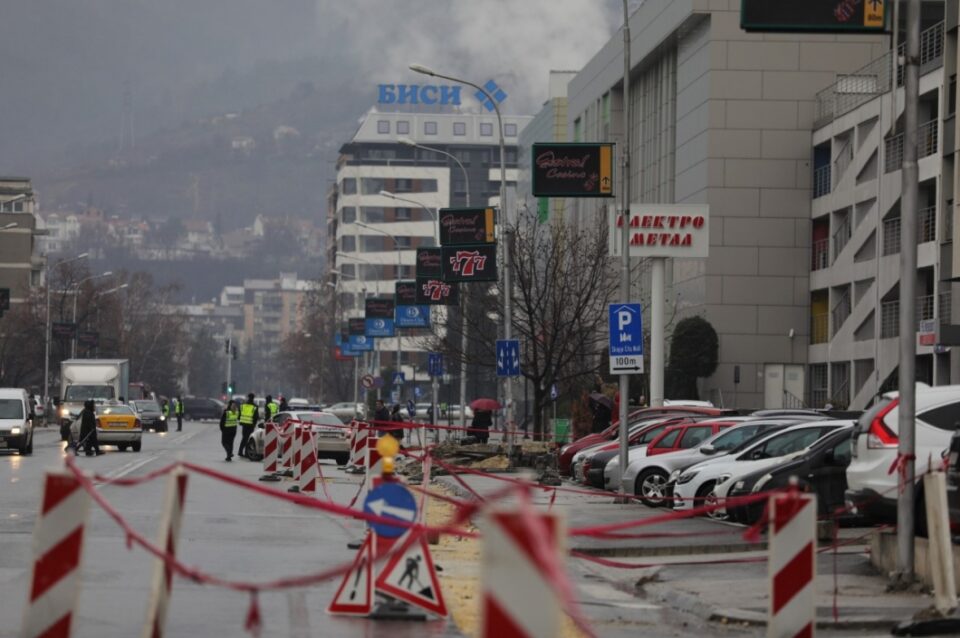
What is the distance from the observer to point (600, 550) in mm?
20594

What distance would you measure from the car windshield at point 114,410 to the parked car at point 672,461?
27016 millimetres

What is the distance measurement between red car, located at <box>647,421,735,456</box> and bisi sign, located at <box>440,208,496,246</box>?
47.2 feet

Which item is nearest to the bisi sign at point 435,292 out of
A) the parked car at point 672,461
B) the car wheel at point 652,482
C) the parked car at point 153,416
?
the parked car at point 672,461

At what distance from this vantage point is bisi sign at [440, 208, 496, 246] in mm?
46656

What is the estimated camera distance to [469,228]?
4688cm

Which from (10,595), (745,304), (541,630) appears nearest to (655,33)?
(745,304)

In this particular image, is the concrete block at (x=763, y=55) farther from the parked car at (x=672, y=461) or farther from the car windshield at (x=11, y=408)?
the parked car at (x=672, y=461)

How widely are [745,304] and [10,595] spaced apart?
56.8 metres

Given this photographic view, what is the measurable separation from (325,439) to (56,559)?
118ft

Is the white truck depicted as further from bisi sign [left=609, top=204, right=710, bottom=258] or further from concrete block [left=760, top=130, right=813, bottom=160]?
bisi sign [left=609, top=204, right=710, bottom=258]

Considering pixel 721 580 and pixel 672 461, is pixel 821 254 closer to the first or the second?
pixel 672 461

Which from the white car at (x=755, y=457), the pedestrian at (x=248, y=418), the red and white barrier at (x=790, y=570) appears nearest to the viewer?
the red and white barrier at (x=790, y=570)

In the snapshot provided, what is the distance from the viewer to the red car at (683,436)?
105 ft

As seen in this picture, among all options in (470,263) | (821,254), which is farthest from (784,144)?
(470,263)
